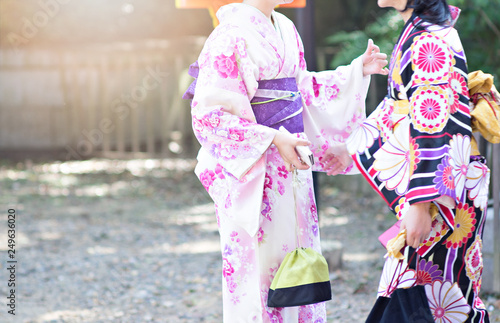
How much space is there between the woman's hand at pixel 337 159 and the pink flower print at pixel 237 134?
1.71 ft

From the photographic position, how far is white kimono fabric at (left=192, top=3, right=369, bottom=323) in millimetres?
2311

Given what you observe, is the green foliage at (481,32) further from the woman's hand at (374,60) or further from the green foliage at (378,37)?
the woman's hand at (374,60)

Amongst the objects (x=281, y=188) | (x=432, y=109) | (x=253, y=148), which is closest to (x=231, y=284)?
(x=281, y=188)

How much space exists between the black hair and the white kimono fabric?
1.74 feet

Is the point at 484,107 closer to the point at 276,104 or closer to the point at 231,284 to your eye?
the point at 276,104

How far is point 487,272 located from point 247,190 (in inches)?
86.9

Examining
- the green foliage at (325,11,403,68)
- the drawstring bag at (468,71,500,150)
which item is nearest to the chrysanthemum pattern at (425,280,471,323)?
the drawstring bag at (468,71,500,150)

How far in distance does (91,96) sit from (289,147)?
25.4 feet

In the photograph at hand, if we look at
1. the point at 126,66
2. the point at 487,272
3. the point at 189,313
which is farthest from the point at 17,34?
the point at 487,272

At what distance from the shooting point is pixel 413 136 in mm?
2047

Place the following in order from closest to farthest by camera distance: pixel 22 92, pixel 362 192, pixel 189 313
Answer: pixel 189 313, pixel 362 192, pixel 22 92

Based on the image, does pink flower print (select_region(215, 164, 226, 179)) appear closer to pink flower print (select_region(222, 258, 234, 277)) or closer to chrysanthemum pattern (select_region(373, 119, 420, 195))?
pink flower print (select_region(222, 258, 234, 277))

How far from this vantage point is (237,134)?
7.54 ft

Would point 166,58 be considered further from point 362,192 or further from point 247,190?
point 247,190
